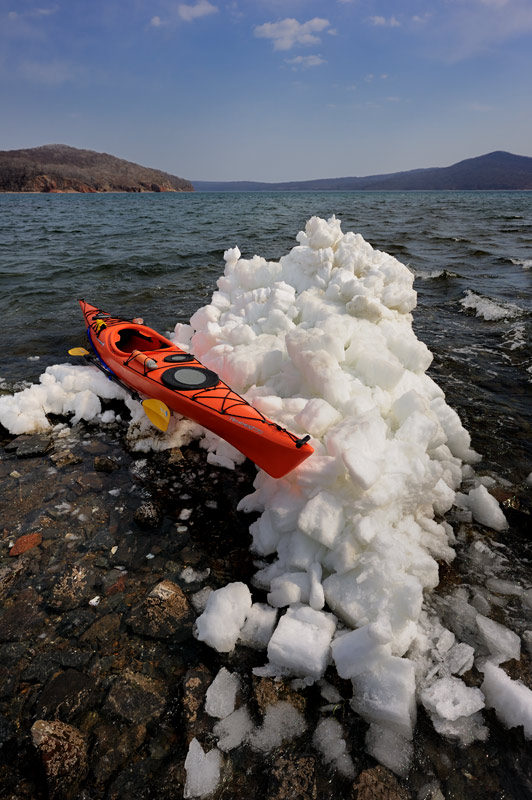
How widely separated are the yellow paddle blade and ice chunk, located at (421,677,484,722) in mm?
3609

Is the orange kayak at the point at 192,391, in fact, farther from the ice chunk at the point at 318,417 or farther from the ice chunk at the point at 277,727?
the ice chunk at the point at 277,727

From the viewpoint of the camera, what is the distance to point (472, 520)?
150 inches

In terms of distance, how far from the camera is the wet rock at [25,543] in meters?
3.62

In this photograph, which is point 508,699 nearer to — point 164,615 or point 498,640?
point 498,640

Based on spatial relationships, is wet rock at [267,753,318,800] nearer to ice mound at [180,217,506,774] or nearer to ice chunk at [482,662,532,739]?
ice mound at [180,217,506,774]

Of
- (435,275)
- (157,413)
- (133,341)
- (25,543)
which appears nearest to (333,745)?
(25,543)

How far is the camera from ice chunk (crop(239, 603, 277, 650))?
2811 mm

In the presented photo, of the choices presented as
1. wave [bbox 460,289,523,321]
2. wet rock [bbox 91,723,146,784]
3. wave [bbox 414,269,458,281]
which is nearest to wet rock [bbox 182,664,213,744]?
wet rock [bbox 91,723,146,784]

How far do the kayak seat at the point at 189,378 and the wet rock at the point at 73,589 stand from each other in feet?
7.18

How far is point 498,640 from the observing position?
2807 mm

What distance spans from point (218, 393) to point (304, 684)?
2.88 metres

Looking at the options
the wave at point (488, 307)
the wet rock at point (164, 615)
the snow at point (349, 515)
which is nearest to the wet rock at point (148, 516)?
the wet rock at point (164, 615)

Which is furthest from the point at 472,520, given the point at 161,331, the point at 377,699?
the point at 161,331

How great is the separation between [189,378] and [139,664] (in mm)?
3056
